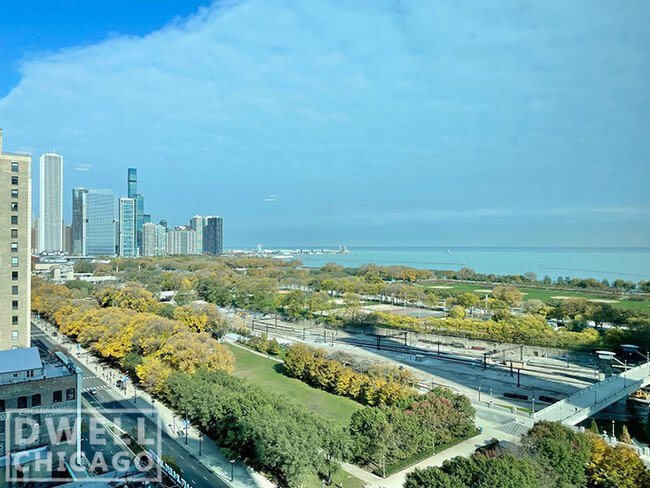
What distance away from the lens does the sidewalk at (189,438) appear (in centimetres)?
2362

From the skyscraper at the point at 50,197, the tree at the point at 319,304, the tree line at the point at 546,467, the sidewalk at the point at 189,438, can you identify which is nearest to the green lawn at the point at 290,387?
the sidewalk at the point at 189,438

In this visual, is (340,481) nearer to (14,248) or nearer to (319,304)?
(14,248)

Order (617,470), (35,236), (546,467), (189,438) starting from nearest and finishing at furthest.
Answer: (546,467) → (617,470) → (189,438) → (35,236)

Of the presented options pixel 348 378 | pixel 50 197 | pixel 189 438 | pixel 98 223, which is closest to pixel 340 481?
pixel 189 438

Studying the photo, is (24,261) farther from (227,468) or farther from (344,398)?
(344,398)

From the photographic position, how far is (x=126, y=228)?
191 metres

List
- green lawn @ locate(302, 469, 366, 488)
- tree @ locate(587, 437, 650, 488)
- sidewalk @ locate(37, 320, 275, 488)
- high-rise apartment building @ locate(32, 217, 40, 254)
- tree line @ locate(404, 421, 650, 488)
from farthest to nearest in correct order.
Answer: high-rise apartment building @ locate(32, 217, 40, 254) < sidewalk @ locate(37, 320, 275, 488) < green lawn @ locate(302, 469, 366, 488) < tree @ locate(587, 437, 650, 488) < tree line @ locate(404, 421, 650, 488)

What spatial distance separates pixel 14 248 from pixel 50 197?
173 meters

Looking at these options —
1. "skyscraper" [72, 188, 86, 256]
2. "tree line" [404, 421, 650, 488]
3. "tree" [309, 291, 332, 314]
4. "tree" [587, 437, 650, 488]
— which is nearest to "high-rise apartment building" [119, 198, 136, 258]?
"skyscraper" [72, 188, 86, 256]

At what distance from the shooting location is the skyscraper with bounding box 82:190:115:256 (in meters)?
180

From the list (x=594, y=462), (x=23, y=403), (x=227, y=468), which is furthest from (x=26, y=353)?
(x=594, y=462)

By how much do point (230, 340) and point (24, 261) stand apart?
98.4 ft

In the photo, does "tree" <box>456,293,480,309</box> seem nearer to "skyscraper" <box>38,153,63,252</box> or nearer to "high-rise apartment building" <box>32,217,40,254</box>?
"skyscraper" <box>38,153,63,252</box>

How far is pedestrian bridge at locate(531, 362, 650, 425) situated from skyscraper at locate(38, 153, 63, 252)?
589ft
